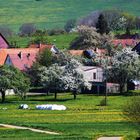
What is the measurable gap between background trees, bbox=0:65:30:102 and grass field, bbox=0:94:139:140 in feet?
5.00

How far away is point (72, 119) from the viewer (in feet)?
253

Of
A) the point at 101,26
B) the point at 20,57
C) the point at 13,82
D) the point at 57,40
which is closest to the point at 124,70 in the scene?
the point at 13,82

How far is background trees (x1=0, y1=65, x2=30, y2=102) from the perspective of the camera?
106 m

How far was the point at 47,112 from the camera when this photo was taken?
8731cm

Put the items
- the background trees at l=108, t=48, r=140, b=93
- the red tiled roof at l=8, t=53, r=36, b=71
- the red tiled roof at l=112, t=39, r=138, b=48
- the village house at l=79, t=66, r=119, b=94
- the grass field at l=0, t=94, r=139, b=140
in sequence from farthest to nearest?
the red tiled roof at l=112, t=39, r=138, b=48 → the red tiled roof at l=8, t=53, r=36, b=71 → the village house at l=79, t=66, r=119, b=94 → the background trees at l=108, t=48, r=140, b=93 → the grass field at l=0, t=94, r=139, b=140

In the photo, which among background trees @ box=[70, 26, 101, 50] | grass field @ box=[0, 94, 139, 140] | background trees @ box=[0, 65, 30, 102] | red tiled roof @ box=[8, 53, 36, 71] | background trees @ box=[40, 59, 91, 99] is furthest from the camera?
background trees @ box=[70, 26, 101, 50]

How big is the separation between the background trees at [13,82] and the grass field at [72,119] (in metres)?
1.52

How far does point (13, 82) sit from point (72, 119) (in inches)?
1194

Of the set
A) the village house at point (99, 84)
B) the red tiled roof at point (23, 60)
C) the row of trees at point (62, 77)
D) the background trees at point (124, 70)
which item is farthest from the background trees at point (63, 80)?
the red tiled roof at point (23, 60)

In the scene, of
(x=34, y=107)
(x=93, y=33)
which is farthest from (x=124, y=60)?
(x=93, y=33)

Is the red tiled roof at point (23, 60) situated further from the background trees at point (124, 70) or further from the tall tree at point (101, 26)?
the tall tree at point (101, 26)

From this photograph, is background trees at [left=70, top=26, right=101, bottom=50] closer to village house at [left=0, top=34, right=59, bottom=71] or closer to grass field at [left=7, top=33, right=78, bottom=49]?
village house at [left=0, top=34, right=59, bottom=71]

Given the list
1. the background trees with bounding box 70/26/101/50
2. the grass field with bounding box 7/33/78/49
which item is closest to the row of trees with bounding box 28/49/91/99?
the background trees with bounding box 70/26/101/50

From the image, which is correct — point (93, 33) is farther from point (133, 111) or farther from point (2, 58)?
point (133, 111)
